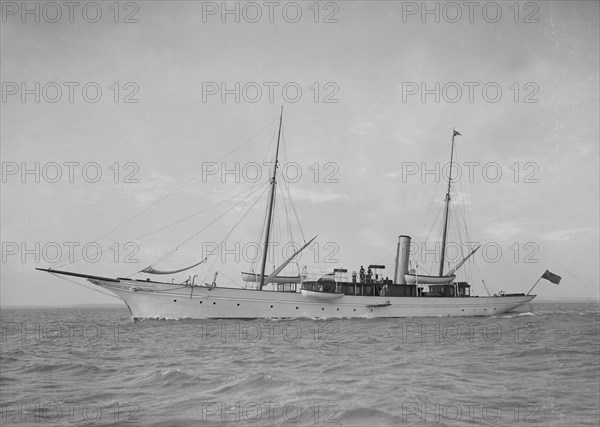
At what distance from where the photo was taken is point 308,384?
38.9ft

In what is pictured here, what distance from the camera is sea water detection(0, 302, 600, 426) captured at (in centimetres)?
924

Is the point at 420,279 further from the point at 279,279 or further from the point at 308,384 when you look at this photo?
the point at 308,384

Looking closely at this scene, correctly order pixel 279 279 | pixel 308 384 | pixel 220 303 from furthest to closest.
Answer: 1. pixel 279 279
2. pixel 220 303
3. pixel 308 384

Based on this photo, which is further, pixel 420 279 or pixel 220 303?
pixel 420 279

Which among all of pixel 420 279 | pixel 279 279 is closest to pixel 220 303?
pixel 279 279

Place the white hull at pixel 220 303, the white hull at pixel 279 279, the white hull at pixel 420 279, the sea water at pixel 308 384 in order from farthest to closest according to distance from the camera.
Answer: the white hull at pixel 420 279 → the white hull at pixel 279 279 → the white hull at pixel 220 303 → the sea water at pixel 308 384

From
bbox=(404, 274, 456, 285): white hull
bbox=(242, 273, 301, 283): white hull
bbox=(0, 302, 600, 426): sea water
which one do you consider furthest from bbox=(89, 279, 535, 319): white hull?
bbox=(0, 302, 600, 426): sea water

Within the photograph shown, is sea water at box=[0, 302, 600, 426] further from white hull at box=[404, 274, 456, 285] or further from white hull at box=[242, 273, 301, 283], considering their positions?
white hull at box=[404, 274, 456, 285]

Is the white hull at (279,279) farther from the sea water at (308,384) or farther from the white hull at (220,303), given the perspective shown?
the sea water at (308,384)

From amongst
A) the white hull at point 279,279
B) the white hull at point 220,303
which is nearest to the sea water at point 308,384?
the white hull at point 220,303

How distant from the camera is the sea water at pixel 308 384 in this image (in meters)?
9.24

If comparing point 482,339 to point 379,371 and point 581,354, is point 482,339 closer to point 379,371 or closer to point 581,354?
point 581,354

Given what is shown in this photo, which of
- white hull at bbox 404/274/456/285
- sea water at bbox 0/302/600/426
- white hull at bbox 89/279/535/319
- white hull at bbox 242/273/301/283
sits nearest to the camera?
sea water at bbox 0/302/600/426

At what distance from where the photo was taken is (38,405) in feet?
33.9
